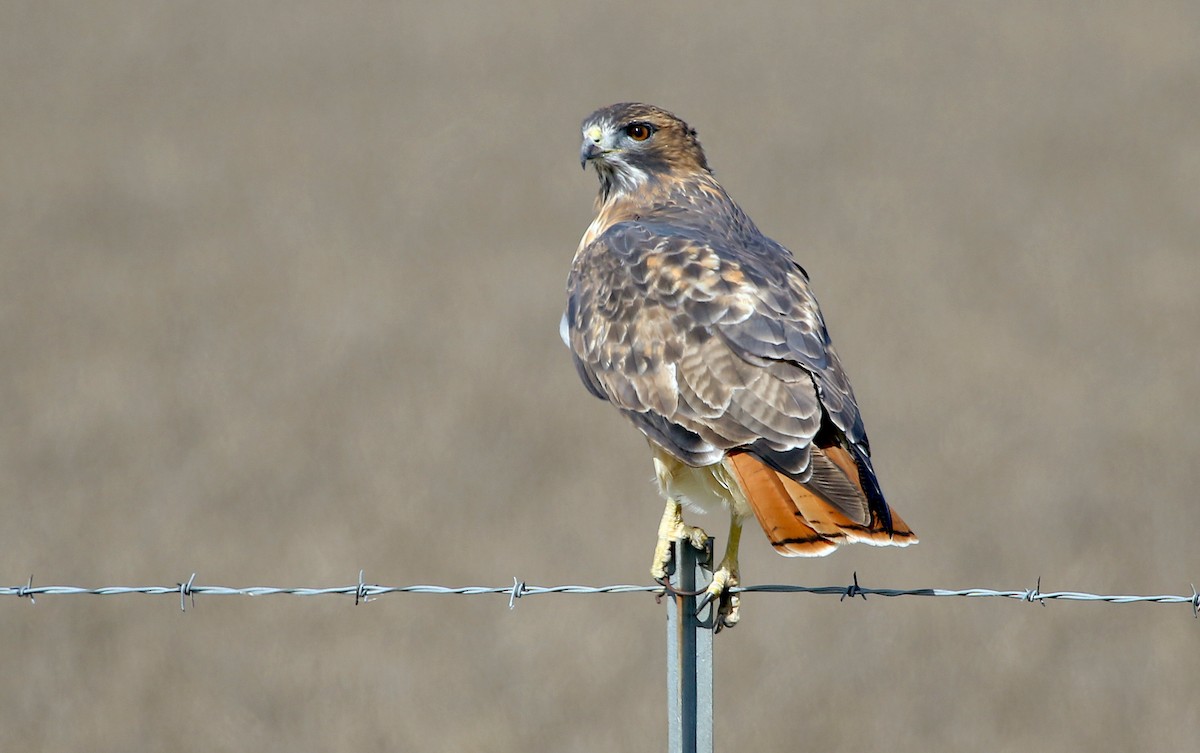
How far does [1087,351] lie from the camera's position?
41.7 ft

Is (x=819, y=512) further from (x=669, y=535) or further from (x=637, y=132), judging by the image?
(x=637, y=132)

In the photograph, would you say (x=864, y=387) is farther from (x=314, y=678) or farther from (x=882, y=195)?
(x=882, y=195)

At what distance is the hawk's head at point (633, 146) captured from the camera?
5988 millimetres

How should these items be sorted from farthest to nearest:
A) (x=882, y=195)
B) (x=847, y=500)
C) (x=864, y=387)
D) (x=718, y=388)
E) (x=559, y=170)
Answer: (x=559, y=170)
(x=882, y=195)
(x=864, y=387)
(x=718, y=388)
(x=847, y=500)

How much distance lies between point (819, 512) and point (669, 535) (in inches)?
25.5

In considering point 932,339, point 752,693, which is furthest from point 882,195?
point 752,693

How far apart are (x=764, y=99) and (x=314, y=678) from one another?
51.5 ft

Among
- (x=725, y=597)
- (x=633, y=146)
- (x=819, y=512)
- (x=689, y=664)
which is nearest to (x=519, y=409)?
(x=633, y=146)

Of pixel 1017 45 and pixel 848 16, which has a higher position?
pixel 848 16

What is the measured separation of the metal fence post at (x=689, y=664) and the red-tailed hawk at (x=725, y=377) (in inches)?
4.7

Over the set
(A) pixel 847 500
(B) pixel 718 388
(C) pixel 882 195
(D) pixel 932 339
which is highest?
(C) pixel 882 195

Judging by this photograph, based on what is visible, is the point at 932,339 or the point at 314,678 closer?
the point at 314,678

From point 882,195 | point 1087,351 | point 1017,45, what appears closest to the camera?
point 1087,351

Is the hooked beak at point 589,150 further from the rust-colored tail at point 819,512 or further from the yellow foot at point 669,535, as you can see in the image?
the rust-colored tail at point 819,512
